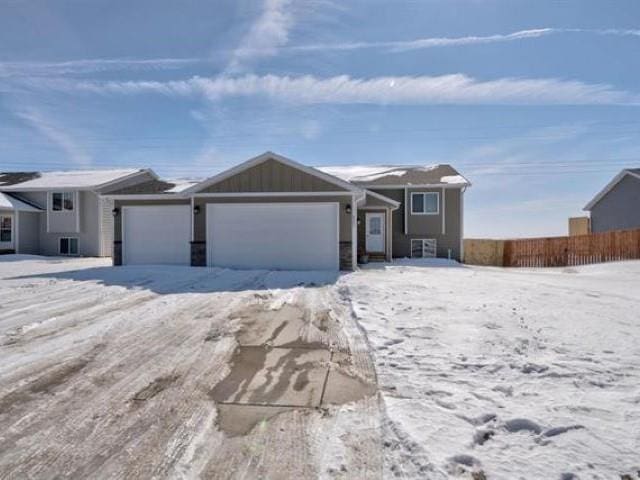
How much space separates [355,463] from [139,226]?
14.1 meters

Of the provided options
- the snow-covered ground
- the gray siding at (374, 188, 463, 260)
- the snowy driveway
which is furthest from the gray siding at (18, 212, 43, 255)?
the gray siding at (374, 188, 463, 260)

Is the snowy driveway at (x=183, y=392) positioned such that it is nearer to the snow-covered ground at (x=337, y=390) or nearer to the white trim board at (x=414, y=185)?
the snow-covered ground at (x=337, y=390)

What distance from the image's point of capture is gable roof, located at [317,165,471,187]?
63.0ft

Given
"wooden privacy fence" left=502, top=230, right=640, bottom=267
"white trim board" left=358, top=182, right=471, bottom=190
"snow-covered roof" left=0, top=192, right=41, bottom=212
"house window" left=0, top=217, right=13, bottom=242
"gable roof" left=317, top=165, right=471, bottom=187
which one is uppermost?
"gable roof" left=317, top=165, right=471, bottom=187

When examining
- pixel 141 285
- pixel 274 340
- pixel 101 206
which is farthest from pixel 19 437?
pixel 101 206

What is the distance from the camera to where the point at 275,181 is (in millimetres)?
12930

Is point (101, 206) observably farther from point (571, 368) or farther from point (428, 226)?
point (571, 368)

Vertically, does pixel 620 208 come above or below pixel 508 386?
above

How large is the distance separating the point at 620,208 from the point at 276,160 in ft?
68.4

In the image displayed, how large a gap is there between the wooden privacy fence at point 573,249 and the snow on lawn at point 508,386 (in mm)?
11922

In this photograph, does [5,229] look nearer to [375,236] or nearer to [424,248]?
[375,236]

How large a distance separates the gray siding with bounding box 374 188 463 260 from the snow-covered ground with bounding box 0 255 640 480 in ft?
38.5

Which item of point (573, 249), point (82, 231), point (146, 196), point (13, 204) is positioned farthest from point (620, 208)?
point (13, 204)

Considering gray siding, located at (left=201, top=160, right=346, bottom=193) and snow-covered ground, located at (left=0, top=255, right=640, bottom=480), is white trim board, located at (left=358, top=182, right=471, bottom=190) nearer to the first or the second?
gray siding, located at (left=201, top=160, right=346, bottom=193)
